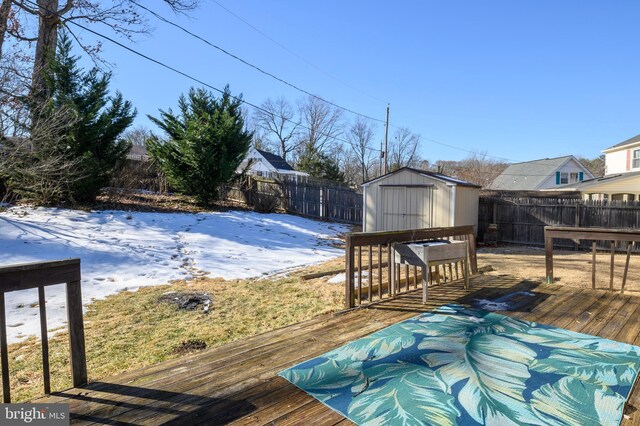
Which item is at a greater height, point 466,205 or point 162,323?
point 466,205

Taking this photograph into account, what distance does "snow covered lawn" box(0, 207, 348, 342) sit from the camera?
18.2ft

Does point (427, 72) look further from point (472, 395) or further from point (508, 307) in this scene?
point (472, 395)

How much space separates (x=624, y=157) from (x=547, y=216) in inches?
479

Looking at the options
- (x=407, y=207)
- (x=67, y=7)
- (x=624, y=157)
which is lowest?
(x=407, y=207)

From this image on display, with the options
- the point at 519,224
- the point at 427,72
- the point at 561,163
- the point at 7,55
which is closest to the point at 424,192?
the point at 519,224

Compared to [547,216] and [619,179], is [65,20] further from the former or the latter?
[619,179]

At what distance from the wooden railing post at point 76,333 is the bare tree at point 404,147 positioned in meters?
38.3

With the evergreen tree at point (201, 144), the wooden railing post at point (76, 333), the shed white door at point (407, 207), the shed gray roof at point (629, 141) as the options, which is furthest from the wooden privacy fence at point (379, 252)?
the shed gray roof at point (629, 141)

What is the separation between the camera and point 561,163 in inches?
958

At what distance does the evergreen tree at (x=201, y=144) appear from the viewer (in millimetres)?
12594

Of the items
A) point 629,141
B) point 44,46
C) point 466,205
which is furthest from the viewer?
point 629,141

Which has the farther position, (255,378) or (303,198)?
(303,198)

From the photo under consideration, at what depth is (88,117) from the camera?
1022 cm

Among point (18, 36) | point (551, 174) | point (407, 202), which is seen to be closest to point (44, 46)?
point (18, 36)
